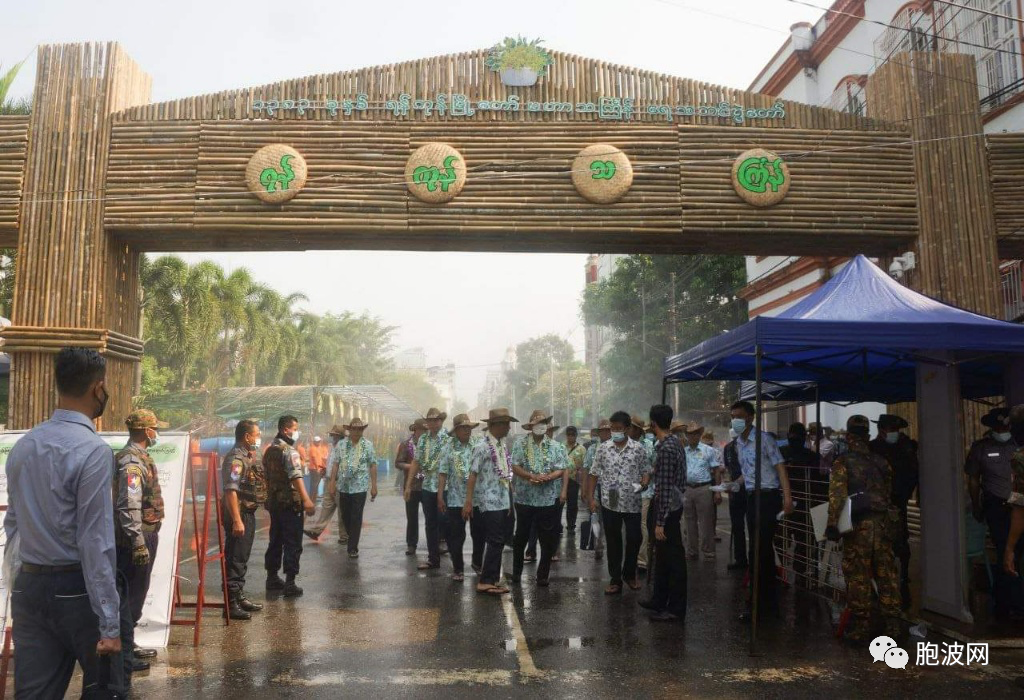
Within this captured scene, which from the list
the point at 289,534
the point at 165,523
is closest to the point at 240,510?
the point at 289,534

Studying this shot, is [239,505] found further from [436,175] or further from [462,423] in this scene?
[436,175]

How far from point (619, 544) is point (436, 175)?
15.8 feet

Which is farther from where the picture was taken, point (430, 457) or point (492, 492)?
point (430, 457)

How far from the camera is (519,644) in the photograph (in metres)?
6.46

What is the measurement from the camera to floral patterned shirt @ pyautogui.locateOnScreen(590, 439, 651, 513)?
27.5 feet

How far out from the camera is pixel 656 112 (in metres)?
10.5

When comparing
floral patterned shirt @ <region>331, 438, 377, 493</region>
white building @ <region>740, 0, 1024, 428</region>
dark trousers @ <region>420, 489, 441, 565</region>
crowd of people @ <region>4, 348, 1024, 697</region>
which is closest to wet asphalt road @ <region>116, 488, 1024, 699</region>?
crowd of people @ <region>4, 348, 1024, 697</region>

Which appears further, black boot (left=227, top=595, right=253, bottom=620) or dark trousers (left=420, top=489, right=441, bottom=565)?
dark trousers (left=420, top=489, right=441, bottom=565)

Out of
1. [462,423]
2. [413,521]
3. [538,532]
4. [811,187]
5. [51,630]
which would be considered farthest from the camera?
[413,521]

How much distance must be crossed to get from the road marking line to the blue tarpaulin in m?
2.96

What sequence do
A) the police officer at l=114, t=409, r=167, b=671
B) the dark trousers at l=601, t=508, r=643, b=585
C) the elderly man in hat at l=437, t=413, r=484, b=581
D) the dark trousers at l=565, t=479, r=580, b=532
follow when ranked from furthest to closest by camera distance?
1. the dark trousers at l=565, t=479, r=580, b=532
2. the elderly man in hat at l=437, t=413, r=484, b=581
3. the dark trousers at l=601, t=508, r=643, b=585
4. the police officer at l=114, t=409, r=167, b=671

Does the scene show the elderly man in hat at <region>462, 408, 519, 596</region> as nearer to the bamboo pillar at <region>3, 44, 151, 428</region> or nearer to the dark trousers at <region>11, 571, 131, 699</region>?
the bamboo pillar at <region>3, 44, 151, 428</region>

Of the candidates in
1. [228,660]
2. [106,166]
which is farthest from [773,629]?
[106,166]

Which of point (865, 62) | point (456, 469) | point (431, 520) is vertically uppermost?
point (865, 62)
